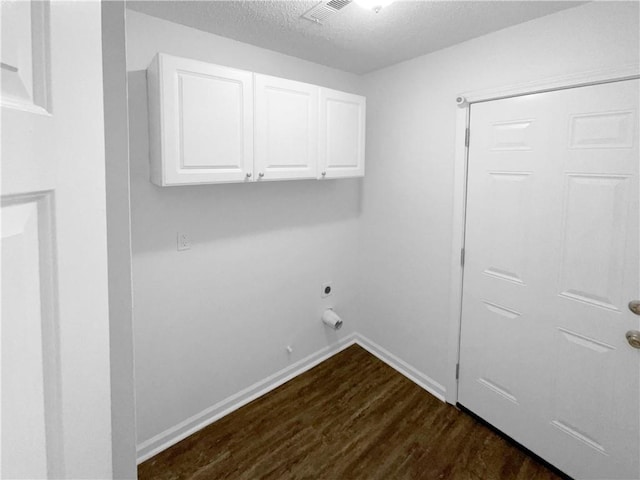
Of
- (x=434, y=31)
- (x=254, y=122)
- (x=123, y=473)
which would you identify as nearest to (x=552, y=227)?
(x=434, y=31)

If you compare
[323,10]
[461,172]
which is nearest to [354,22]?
[323,10]

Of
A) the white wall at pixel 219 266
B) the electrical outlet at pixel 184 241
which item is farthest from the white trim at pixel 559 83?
the electrical outlet at pixel 184 241

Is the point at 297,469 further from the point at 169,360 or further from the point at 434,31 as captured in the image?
the point at 434,31

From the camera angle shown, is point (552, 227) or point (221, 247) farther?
point (221, 247)

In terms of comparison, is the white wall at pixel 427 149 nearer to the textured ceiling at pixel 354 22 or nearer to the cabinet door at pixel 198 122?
the textured ceiling at pixel 354 22

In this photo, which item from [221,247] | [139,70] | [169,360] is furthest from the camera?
[221,247]

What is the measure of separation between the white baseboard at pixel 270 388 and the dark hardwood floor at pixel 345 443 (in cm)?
5

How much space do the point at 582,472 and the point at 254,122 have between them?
2593 mm

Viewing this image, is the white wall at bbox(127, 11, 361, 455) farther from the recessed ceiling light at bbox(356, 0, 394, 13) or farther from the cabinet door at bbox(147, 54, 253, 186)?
the recessed ceiling light at bbox(356, 0, 394, 13)

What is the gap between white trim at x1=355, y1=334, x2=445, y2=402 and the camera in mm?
2609

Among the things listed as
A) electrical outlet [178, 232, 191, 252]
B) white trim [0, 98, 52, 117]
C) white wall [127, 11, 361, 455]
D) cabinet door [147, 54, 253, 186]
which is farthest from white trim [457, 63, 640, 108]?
white trim [0, 98, 52, 117]

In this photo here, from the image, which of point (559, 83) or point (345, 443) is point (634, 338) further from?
point (345, 443)

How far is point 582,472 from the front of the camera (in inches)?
Result: 73.4

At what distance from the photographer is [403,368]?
2865 millimetres
